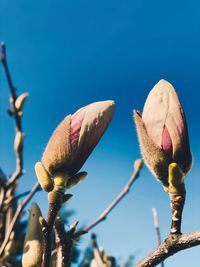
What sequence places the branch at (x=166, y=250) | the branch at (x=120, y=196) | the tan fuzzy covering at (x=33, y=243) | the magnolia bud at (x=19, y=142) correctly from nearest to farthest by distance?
the branch at (x=166, y=250), the tan fuzzy covering at (x=33, y=243), the magnolia bud at (x=19, y=142), the branch at (x=120, y=196)

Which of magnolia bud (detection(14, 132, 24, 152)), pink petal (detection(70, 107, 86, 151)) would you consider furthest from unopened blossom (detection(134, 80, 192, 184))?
magnolia bud (detection(14, 132, 24, 152))

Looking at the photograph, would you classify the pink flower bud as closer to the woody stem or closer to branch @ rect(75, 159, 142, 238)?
the woody stem

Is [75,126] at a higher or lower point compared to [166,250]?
higher

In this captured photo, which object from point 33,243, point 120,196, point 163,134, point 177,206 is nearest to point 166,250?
point 177,206

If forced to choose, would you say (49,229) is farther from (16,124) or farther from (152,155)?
(16,124)

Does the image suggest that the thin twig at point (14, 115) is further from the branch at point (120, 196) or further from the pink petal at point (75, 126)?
the pink petal at point (75, 126)

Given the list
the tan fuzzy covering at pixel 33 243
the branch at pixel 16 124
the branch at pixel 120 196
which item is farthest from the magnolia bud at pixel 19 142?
the tan fuzzy covering at pixel 33 243
